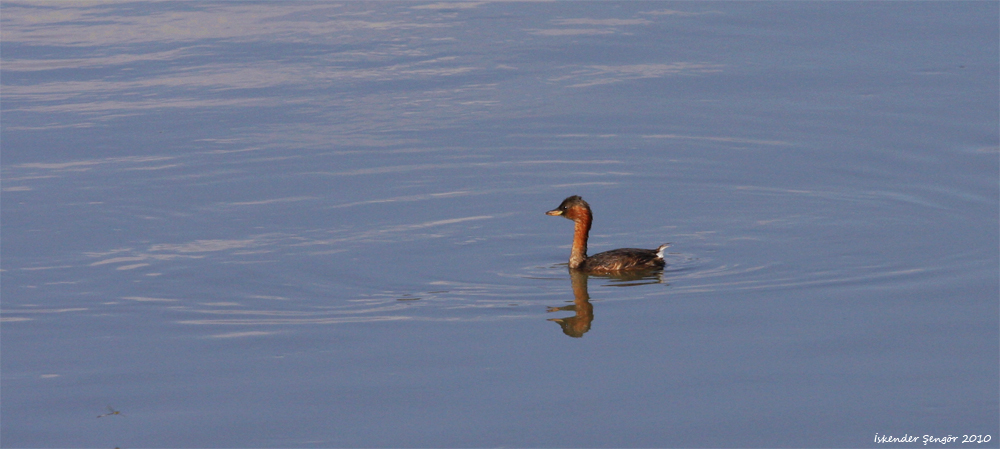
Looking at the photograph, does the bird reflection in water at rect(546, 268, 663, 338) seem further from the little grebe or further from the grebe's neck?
the grebe's neck

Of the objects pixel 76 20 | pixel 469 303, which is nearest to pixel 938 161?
pixel 469 303

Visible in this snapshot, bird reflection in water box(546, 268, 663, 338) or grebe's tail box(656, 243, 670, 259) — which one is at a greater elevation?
grebe's tail box(656, 243, 670, 259)

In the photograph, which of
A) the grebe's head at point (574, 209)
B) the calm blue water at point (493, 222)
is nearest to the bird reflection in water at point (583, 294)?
the calm blue water at point (493, 222)

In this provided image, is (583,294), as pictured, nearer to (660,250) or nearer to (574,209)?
(660,250)

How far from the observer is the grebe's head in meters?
13.1

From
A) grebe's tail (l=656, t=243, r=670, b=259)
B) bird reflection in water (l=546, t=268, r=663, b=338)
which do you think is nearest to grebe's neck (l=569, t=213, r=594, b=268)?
bird reflection in water (l=546, t=268, r=663, b=338)

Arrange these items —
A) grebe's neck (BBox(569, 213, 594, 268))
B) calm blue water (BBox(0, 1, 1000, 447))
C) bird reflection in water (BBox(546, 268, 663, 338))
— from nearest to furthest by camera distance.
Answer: calm blue water (BBox(0, 1, 1000, 447))
bird reflection in water (BBox(546, 268, 663, 338))
grebe's neck (BBox(569, 213, 594, 268))

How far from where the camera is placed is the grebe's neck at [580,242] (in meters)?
12.9

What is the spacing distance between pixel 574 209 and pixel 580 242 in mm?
425

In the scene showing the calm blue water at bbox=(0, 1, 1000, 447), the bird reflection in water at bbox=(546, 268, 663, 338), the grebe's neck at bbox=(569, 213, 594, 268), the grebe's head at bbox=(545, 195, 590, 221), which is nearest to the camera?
the calm blue water at bbox=(0, 1, 1000, 447)

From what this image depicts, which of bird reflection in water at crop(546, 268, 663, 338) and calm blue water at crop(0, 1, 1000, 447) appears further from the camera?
bird reflection in water at crop(546, 268, 663, 338)

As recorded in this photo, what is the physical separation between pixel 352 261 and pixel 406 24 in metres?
11.2

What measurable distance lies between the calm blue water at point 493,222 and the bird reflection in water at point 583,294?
46 millimetres

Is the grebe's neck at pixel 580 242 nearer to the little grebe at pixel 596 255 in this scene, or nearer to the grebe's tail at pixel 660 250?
the little grebe at pixel 596 255
